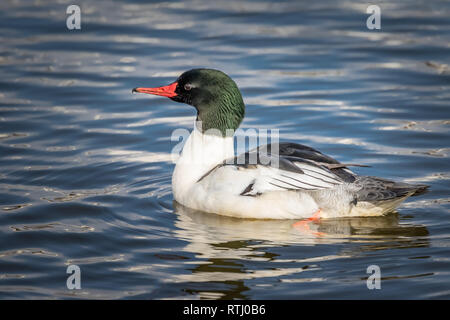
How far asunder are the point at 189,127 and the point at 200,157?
2.70 meters

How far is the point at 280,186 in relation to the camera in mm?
7992

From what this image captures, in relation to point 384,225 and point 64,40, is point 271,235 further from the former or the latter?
point 64,40

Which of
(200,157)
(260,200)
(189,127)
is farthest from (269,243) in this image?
(189,127)

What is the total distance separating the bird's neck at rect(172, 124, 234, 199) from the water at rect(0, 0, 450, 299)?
13.9 inches

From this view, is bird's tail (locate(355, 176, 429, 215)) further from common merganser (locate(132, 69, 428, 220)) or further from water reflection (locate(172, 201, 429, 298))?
water reflection (locate(172, 201, 429, 298))

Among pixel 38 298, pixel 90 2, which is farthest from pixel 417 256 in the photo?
pixel 90 2

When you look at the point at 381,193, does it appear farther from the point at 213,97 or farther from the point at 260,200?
the point at 213,97

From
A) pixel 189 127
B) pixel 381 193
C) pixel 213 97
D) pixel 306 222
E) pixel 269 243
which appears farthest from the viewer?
Answer: pixel 189 127

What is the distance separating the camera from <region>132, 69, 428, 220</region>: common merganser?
7.95 metres

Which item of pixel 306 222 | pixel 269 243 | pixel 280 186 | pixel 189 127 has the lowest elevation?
pixel 269 243

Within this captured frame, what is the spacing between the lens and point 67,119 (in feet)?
37.6

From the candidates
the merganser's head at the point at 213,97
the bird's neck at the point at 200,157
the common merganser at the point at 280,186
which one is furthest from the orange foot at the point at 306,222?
the merganser's head at the point at 213,97

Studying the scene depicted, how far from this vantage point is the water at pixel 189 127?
6863 millimetres

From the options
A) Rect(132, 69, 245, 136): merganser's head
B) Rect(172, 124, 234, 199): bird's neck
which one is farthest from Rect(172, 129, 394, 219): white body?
Rect(132, 69, 245, 136): merganser's head
